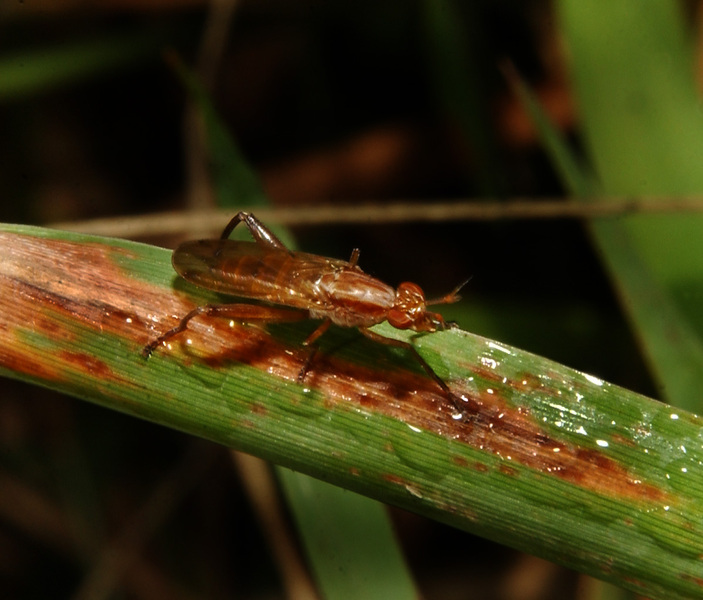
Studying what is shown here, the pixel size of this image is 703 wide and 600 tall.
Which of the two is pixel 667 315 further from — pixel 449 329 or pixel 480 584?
pixel 480 584

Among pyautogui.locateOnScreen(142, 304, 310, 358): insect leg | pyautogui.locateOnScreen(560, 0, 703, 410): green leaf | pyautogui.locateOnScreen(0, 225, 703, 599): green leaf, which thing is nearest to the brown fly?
pyautogui.locateOnScreen(142, 304, 310, 358): insect leg

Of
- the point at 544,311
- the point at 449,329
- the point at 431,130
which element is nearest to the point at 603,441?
the point at 449,329

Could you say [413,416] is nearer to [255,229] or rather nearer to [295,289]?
[295,289]

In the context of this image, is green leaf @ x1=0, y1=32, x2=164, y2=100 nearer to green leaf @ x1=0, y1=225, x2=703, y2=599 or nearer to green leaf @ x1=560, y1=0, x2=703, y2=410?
green leaf @ x1=0, y1=225, x2=703, y2=599

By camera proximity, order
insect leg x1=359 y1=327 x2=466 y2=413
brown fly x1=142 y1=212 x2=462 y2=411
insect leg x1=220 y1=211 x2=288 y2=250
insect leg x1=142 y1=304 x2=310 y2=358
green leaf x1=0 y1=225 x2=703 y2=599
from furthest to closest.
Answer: insect leg x1=220 y1=211 x2=288 y2=250 < brown fly x1=142 y1=212 x2=462 y2=411 < insect leg x1=142 y1=304 x2=310 y2=358 < insect leg x1=359 y1=327 x2=466 y2=413 < green leaf x1=0 y1=225 x2=703 y2=599

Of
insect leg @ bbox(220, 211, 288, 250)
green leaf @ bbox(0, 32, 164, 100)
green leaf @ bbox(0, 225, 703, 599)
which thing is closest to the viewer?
green leaf @ bbox(0, 225, 703, 599)

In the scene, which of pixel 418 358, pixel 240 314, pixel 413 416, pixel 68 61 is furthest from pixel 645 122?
pixel 68 61

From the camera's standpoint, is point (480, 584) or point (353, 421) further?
point (480, 584)
